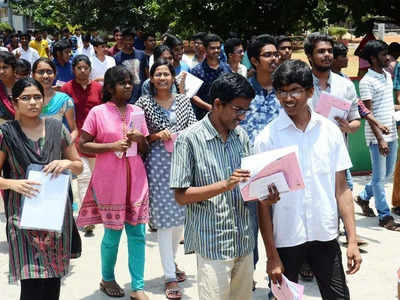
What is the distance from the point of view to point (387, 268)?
5328 millimetres

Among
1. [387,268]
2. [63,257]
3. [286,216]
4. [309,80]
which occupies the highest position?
[309,80]

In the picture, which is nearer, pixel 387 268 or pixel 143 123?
pixel 143 123

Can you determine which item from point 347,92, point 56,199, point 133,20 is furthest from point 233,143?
point 133,20

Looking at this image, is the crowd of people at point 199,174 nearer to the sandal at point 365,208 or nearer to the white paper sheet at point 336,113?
the white paper sheet at point 336,113

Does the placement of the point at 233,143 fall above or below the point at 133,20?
below

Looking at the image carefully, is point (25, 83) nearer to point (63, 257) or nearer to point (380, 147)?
point (63, 257)

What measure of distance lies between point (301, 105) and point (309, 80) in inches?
5.5

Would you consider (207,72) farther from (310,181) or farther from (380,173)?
(310,181)

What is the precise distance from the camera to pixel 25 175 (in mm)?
3590

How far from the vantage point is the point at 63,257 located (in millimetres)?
3705

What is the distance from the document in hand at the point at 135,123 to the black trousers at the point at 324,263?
164 cm

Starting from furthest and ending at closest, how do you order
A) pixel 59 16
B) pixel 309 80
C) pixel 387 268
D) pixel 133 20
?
1. pixel 59 16
2. pixel 133 20
3. pixel 387 268
4. pixel 309 80

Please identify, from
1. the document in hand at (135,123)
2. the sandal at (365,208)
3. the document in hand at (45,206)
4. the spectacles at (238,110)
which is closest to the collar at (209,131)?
the spectacles at (238,110)

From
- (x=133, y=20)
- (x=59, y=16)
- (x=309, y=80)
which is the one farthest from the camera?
(x=59, y=16)
